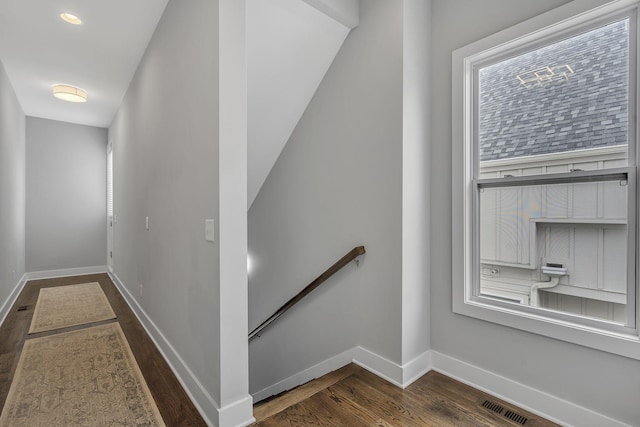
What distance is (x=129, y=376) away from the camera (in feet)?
7.36

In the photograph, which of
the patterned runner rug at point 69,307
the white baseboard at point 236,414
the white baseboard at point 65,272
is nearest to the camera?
the white baseboard at point 236,414

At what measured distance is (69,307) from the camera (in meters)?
3.84

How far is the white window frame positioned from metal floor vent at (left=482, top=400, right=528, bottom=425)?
46 cm

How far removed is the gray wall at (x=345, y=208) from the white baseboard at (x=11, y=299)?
2859 mm

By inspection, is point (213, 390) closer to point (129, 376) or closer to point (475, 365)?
point (129, 376)

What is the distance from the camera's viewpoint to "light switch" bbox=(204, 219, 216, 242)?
171 cm

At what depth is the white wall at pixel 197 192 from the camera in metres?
1.66

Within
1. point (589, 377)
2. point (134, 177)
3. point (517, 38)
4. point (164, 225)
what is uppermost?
point (517, 38)

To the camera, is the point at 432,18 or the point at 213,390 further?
the point at 432,18

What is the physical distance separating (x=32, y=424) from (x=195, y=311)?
1.00m

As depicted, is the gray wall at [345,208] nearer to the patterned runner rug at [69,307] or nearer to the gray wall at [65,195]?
the patterned runner rug at [69,307]

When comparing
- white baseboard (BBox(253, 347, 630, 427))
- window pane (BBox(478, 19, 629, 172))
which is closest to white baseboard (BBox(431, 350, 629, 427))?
white baseboard (BBox(253, 347, 630, 427))

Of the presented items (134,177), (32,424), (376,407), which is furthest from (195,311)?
(134,177)

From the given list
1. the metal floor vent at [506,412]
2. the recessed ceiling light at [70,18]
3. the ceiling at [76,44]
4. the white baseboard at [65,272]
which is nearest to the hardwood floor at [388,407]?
the metal floor vent at [506,412]
